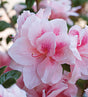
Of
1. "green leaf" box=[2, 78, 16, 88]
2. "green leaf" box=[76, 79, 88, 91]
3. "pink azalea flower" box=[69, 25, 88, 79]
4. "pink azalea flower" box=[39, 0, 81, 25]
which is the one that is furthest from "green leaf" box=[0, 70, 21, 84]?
"pink azalea flower" box=[39, 0, 81, 25]

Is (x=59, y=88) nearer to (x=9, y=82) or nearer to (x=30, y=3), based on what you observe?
(x=9, y=82)

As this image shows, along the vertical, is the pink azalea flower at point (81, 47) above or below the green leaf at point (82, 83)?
above

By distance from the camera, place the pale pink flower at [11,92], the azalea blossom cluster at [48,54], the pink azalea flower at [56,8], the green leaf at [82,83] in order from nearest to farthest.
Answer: the pale pink flower at [11,92], the azalea blossom cluster at [48,54], the green leaf at [82,83], the pink azalea flower at [56,8]

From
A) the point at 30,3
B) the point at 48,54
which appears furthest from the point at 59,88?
the point at 30,3

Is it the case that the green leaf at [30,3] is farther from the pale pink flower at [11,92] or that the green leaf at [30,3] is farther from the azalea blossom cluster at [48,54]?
the pale pink flower at [11,92]

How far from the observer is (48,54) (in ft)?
1.62

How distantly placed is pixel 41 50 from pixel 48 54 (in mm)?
18

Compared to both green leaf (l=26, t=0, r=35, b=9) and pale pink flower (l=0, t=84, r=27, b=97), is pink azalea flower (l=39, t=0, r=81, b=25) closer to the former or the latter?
green leaf (l=26, t=0, r=35, b=9)

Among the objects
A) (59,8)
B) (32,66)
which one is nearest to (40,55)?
(32,66)

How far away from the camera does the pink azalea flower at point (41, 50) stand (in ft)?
1.53

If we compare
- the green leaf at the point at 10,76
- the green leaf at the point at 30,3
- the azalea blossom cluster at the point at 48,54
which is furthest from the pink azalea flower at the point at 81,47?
the green leaf at the point at 30,3

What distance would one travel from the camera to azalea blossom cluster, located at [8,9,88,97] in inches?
18.4

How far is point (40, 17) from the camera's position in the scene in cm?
50

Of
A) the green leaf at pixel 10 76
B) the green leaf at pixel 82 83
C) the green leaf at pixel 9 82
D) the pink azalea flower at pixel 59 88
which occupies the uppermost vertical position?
the green leaf at pixel 9 82
